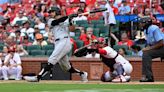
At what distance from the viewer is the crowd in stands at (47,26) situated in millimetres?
17003

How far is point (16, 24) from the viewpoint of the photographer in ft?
68.4

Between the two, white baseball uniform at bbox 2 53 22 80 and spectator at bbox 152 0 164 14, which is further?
spectator at bbox 152 0 164 14

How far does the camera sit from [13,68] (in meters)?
16.2

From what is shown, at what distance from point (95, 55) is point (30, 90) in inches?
272

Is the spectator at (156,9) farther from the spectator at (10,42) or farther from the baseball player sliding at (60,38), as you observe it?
the baseball player sliding at (60,38)

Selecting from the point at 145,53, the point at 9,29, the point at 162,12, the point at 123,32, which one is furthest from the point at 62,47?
the point at 9,29

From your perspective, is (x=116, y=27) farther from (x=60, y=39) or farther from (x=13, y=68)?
(x=60, y=39)

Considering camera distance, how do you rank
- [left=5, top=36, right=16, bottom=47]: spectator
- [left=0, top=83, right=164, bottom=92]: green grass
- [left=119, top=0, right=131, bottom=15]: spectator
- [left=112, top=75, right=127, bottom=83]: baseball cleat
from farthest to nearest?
[left=119, top=0, right=131, bottom=15]: spectator → [left=5, top=36, right=16, bottom=47]: spectator → [left=112, top=75, right=127, bottom=83]: baseball cleat → [left=0, top=83, right=164, bottom=92]: green grass

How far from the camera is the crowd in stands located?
17.0 metres

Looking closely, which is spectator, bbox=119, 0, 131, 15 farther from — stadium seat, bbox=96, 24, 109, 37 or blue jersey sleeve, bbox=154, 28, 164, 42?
blue jersey sleeve, bbox=154, 28, 164, 42

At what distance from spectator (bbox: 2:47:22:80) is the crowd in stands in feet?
2.38

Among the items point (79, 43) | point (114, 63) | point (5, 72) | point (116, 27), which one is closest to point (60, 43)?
point (114, 63)

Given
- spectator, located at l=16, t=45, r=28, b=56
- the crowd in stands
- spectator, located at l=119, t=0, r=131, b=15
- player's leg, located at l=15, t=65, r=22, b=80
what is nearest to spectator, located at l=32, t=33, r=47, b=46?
the crowd in stands

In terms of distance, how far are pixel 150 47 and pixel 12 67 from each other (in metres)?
5.20
